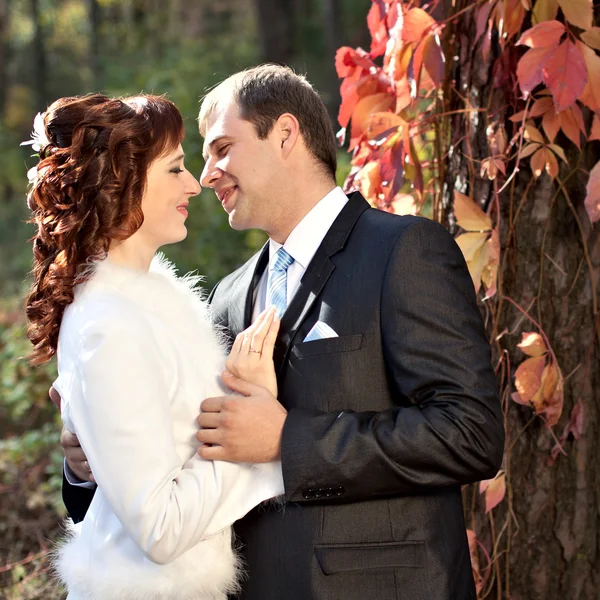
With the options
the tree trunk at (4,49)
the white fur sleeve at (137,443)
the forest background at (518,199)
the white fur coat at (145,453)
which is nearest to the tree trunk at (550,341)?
the forest background at (518,199)

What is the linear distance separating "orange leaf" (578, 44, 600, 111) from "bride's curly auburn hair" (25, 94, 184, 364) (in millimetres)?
1142

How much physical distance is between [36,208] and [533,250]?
5.00 ft

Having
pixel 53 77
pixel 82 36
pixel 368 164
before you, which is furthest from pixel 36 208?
pixel 82 36

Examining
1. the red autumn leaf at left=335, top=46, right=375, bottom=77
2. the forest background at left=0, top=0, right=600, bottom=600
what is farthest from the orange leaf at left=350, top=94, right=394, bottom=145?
the red autumn leaf at left=335, top=46, right=375, bottom=77

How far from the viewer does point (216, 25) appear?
2278cm

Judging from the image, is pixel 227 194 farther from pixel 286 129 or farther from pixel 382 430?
pixel 382 430

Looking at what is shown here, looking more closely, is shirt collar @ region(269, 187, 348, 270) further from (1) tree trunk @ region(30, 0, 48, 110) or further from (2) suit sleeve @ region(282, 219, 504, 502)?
(1) tree trunk @ region(30, 0, 48, 110)

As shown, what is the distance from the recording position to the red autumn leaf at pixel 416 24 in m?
→ 2.63

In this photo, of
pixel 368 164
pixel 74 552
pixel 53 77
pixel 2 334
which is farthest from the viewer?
pixel 53 77

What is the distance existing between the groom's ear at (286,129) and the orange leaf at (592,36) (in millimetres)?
838

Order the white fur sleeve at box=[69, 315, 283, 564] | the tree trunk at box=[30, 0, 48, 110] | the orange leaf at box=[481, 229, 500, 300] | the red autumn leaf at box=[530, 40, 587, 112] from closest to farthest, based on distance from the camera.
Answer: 1. the white fur sleeve at box=[69, 315, 283, 564]
2. the red autumn leaf at box=[530, 40, 587, 112]
3. the orange leaf at box=[481, 229, 500, 300]
4. the tree trunk at box=[30, 0, 48, 110]

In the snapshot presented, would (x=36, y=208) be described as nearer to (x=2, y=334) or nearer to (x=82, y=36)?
(x=2, y=334)

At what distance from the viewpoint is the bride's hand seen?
2133 mm

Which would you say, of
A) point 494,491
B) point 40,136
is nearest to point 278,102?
point 40,136
